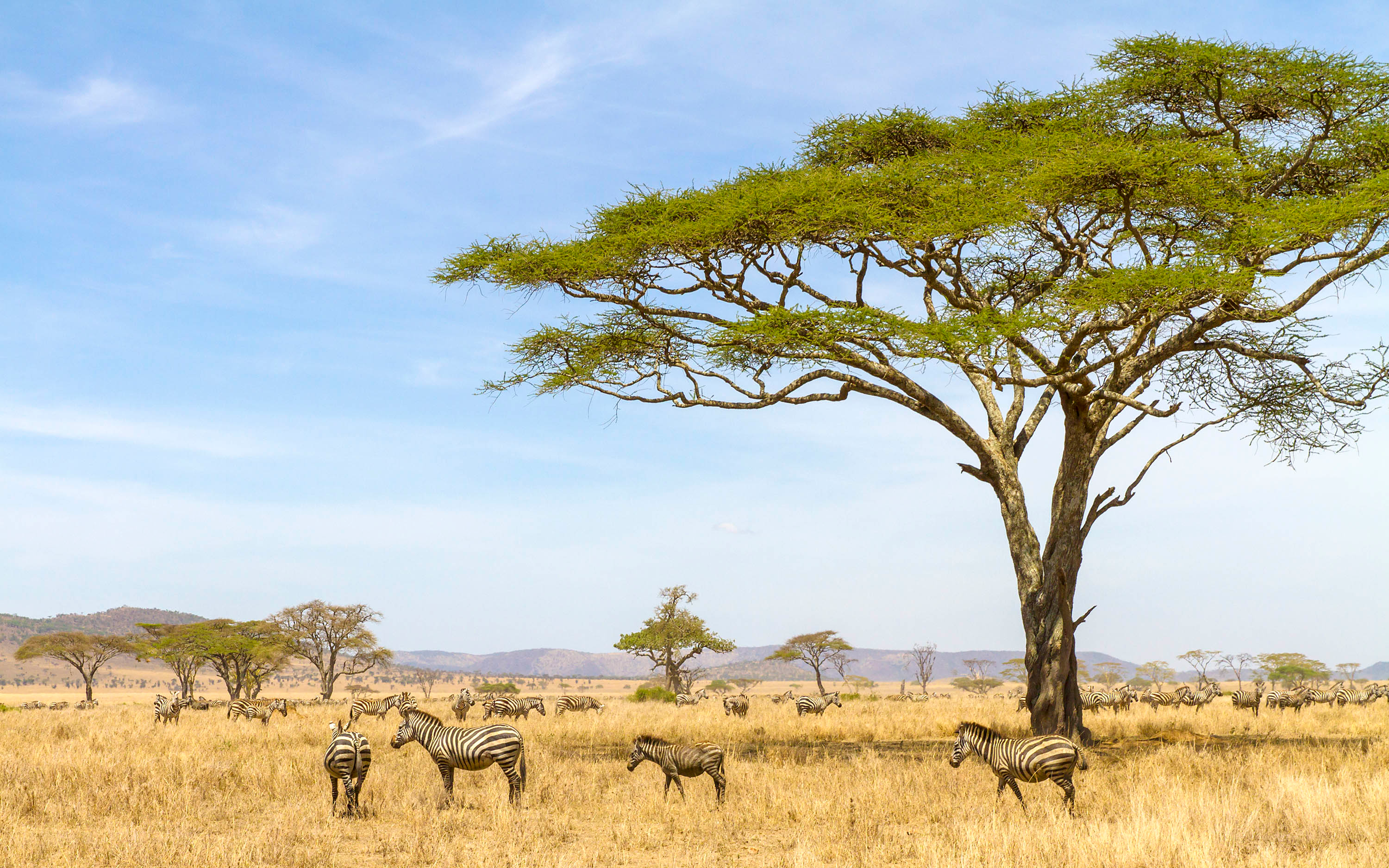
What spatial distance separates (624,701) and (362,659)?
72.2 feet

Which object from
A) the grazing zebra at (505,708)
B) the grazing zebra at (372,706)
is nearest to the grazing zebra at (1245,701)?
the grazing zebra at (505,708)

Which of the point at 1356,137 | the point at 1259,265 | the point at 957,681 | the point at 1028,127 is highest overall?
the point at 1028,127

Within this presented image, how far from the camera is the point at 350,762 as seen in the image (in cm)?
1076

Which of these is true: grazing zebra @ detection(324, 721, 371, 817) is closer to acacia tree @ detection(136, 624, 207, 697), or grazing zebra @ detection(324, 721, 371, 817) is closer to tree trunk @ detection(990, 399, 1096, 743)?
tree trunk @ detection(990, 399, 1096, 743)

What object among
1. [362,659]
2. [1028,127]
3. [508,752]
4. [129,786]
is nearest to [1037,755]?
[508,752]

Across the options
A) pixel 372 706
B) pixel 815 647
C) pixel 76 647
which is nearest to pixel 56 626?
pixel 76 647

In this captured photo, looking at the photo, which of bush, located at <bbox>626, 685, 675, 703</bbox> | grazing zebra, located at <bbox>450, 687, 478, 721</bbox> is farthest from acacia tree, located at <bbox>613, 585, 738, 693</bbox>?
grazing zebra, located at <bbox>450, 687, 478, 721</bbox>

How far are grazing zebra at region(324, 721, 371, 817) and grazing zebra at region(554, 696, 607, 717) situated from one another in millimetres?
19830

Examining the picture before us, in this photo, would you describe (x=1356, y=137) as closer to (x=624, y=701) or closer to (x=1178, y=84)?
(x=1178, y=84)

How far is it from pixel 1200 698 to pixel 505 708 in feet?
74.1

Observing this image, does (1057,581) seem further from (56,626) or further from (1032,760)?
(56,626)

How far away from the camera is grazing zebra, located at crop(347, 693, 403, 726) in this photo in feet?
82.8

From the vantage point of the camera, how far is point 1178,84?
16.1 m

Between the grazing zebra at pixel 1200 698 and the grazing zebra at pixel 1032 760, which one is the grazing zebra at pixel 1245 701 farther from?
the grazing zebra at pixel 1032 760
